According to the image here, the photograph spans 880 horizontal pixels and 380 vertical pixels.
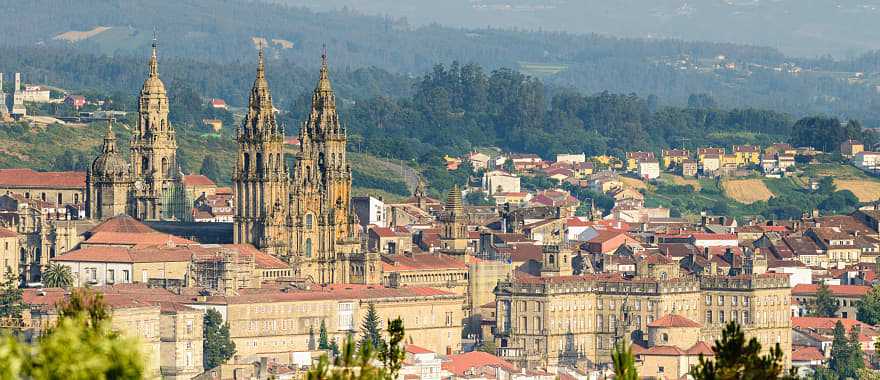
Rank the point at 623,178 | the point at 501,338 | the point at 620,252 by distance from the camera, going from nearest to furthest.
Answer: the point at 501,338, the point at 620,252, the point at 623,178

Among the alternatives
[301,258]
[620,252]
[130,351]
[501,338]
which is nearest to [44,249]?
[301,258]

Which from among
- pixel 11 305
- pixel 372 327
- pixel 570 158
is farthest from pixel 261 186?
pixel 570 158

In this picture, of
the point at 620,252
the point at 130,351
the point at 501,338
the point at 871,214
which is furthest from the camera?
the point at 871,214

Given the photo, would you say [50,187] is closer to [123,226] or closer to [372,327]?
[123,226]

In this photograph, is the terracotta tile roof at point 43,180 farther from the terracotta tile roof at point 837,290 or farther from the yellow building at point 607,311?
the yellow building at point 607,311

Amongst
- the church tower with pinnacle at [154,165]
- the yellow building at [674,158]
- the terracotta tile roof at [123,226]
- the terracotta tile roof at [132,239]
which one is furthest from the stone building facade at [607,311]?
the yellow building at [674,158]

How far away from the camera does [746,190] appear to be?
575 feet

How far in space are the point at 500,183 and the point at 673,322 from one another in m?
77.4

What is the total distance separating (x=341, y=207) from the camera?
100 metres

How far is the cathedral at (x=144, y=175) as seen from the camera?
10875cm

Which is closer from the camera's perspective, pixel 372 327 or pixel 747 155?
pixel 372 327

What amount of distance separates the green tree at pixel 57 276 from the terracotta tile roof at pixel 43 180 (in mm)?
27882

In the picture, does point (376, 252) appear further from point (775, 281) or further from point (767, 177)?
point (767, 177)

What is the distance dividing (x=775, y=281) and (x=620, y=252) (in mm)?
15563
